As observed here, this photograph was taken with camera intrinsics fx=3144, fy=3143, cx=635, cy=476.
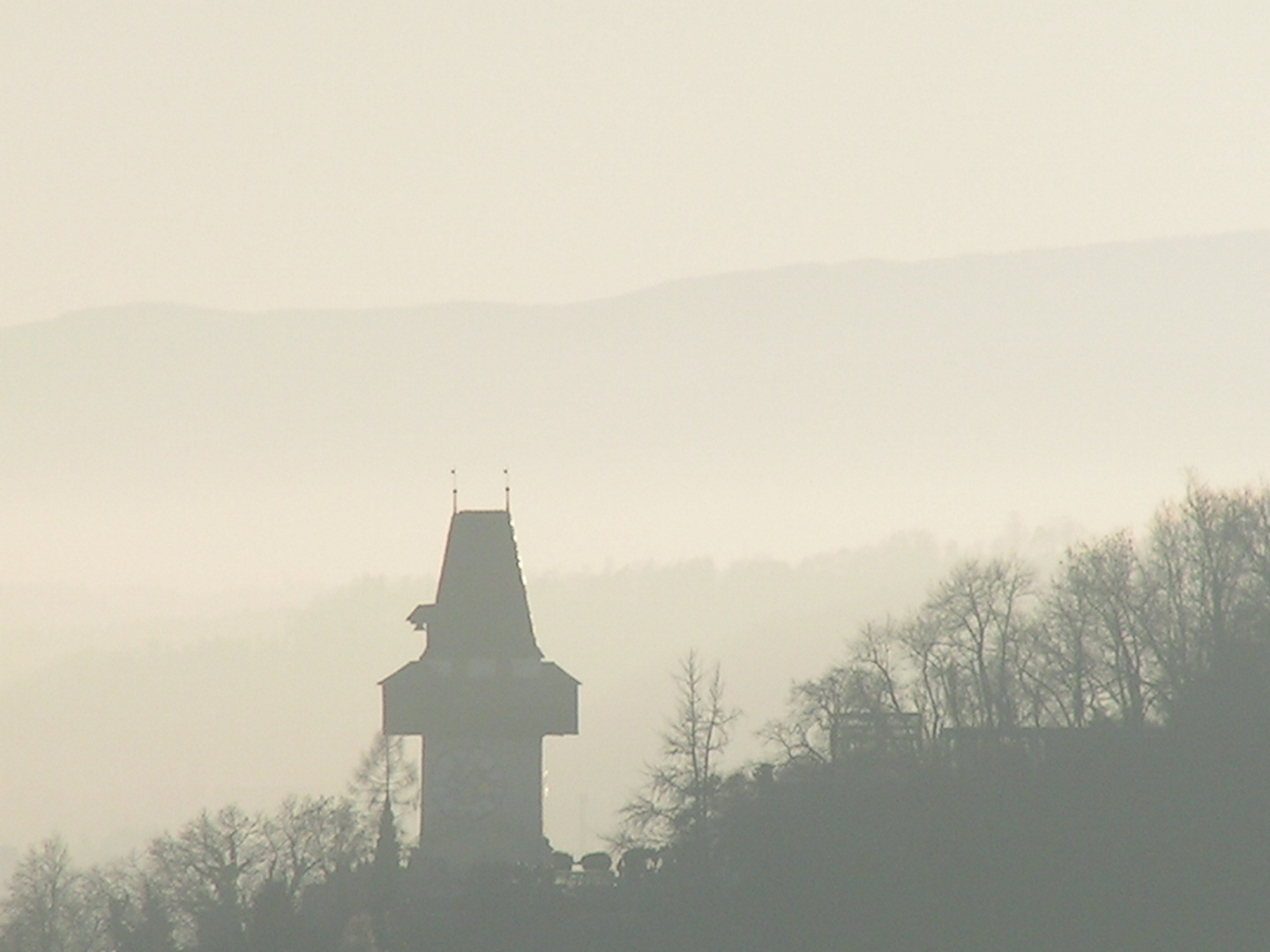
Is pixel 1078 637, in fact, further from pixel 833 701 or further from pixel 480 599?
pixel 480 599

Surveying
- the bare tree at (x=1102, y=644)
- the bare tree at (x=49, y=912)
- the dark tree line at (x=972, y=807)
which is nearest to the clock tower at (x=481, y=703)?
the dark tree line at (x=972, y=807)

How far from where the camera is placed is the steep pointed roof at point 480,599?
10062cm

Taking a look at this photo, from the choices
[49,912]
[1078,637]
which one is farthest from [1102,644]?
[49,912]

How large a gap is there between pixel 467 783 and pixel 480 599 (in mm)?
6452

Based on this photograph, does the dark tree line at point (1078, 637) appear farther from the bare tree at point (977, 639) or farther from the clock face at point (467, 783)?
the clock face at point (467, 783)

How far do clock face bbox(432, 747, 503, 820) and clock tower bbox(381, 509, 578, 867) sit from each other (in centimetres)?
3

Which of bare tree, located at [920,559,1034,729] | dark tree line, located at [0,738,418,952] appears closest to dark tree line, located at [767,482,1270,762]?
bare tree, located at [920,559,1034,729]

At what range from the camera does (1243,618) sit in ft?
247

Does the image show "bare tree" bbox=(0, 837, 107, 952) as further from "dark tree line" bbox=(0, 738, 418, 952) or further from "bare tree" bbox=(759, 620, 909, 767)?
"bare tree" bbox=(759, 620, 909, 767)

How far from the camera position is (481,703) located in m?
98.9

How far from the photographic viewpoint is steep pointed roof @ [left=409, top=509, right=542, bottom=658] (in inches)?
3962

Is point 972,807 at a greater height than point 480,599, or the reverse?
point 480,599

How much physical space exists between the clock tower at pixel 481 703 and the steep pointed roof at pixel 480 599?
0.03 meters

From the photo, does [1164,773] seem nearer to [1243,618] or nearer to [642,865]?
[1243,618]
